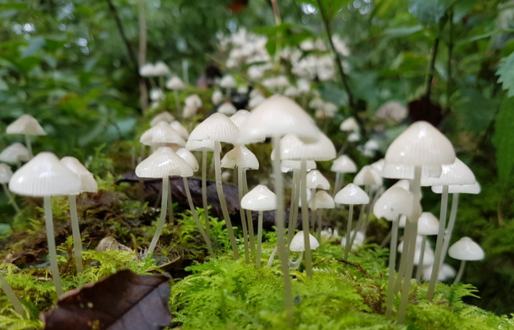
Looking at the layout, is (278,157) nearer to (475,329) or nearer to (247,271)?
(247,271)

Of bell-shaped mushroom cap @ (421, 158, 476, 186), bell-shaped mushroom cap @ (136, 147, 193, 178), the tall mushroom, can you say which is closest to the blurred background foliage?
bell-shaped mushroom cap @ (421, 158, 476, 186)

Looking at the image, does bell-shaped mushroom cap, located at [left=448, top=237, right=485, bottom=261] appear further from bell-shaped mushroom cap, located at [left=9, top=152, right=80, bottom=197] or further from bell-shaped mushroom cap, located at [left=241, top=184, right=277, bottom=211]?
bell-shaped mushroom cap, located at [left=9, top=152, right=80, bottom=197]

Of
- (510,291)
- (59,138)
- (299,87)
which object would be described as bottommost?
(510,291)

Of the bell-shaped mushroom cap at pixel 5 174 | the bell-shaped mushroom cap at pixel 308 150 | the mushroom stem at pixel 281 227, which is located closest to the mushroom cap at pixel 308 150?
the bell-shaped mushroom cap at pixel 308 150

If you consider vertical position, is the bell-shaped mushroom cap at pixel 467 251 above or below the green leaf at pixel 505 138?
below

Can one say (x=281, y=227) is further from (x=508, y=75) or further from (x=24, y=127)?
(x=24, y=127)

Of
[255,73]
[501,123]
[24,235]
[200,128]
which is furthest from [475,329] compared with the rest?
[255,73]

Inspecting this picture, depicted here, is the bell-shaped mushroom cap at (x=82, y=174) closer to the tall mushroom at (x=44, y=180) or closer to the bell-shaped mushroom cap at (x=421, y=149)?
the tall mushroom at (x=44, y=180)
